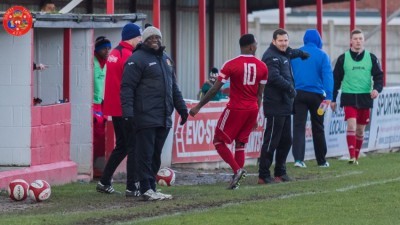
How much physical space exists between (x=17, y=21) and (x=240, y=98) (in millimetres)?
2612

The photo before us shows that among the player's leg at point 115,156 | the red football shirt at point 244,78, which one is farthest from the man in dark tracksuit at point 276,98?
the player's leg at point 115,156

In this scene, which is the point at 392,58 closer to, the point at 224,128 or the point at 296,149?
the point at 296,149

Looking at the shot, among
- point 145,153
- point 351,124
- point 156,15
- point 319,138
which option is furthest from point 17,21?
point 351,124

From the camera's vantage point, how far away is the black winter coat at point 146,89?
12.5 m

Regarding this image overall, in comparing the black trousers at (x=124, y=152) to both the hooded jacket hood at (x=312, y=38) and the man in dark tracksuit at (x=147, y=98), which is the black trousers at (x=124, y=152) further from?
the hooded jacket hood at (x=312, y=38)

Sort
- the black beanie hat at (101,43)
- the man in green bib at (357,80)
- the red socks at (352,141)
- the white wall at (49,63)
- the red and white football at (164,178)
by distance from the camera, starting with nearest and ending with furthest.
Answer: the red and white football at (164,178)
the white wall at (49,63)
the black beanie hat at (101,43)
the man in green bib at (357,80)
the red socks at (352,141)

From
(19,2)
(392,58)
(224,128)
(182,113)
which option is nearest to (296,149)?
(224,128)

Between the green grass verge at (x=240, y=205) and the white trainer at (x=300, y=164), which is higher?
the white trainer at (x=300, y=164)

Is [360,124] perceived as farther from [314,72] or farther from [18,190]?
[18,190]

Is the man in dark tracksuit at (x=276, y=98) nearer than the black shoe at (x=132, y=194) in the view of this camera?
No

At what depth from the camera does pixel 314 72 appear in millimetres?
17531

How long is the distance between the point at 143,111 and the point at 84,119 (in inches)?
111

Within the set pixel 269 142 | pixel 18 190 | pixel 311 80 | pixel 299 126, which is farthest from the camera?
pixel 299 126

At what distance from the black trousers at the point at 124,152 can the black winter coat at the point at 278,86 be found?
7.25 ft
